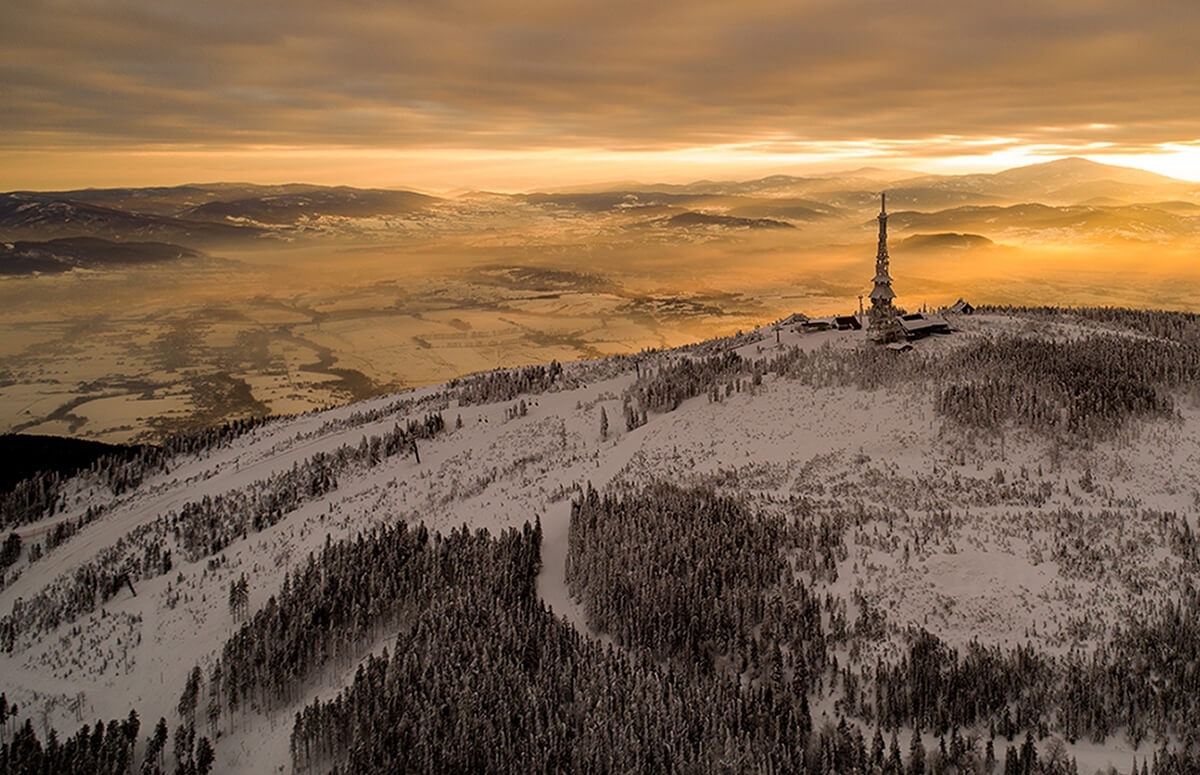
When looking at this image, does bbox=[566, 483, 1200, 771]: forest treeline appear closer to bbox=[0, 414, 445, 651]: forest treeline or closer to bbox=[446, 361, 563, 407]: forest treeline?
bbox=[0, 414, 445, 651]: forest treeline

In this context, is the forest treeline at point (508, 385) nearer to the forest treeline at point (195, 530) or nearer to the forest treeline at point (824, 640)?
the forest treeline at point (195, 530)

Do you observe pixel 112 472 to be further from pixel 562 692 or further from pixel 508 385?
pixel 562 692

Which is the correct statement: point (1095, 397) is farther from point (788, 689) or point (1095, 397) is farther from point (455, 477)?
point (455, 477)

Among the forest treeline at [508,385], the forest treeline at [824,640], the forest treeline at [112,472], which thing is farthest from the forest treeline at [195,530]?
the forest treeline at [824,640]

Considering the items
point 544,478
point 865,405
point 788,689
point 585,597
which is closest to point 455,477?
point 544,478

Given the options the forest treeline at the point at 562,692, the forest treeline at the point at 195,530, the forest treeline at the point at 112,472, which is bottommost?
the forest treeline at the point at 112,472

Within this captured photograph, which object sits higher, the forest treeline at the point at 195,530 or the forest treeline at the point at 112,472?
the forest treeline at the point at 195,530

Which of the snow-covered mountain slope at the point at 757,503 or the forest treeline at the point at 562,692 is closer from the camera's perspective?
the forest treeline at the point at 562,692

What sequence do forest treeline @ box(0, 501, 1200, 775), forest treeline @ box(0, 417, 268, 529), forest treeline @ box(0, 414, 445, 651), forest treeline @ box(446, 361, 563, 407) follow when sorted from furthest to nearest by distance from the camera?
forest treeline @ box(0, 417, 268, 529) < forest treeline @ box(446, 361, 563, 407) < forest treeline @ box(0, 414, 445, 651) < forest treeline @ box(0, 501, 1200, 775)

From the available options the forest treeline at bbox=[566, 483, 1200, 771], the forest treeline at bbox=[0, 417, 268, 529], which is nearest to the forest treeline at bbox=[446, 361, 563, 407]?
the forest treeline at bbox=[0, 417, 268, 529]
